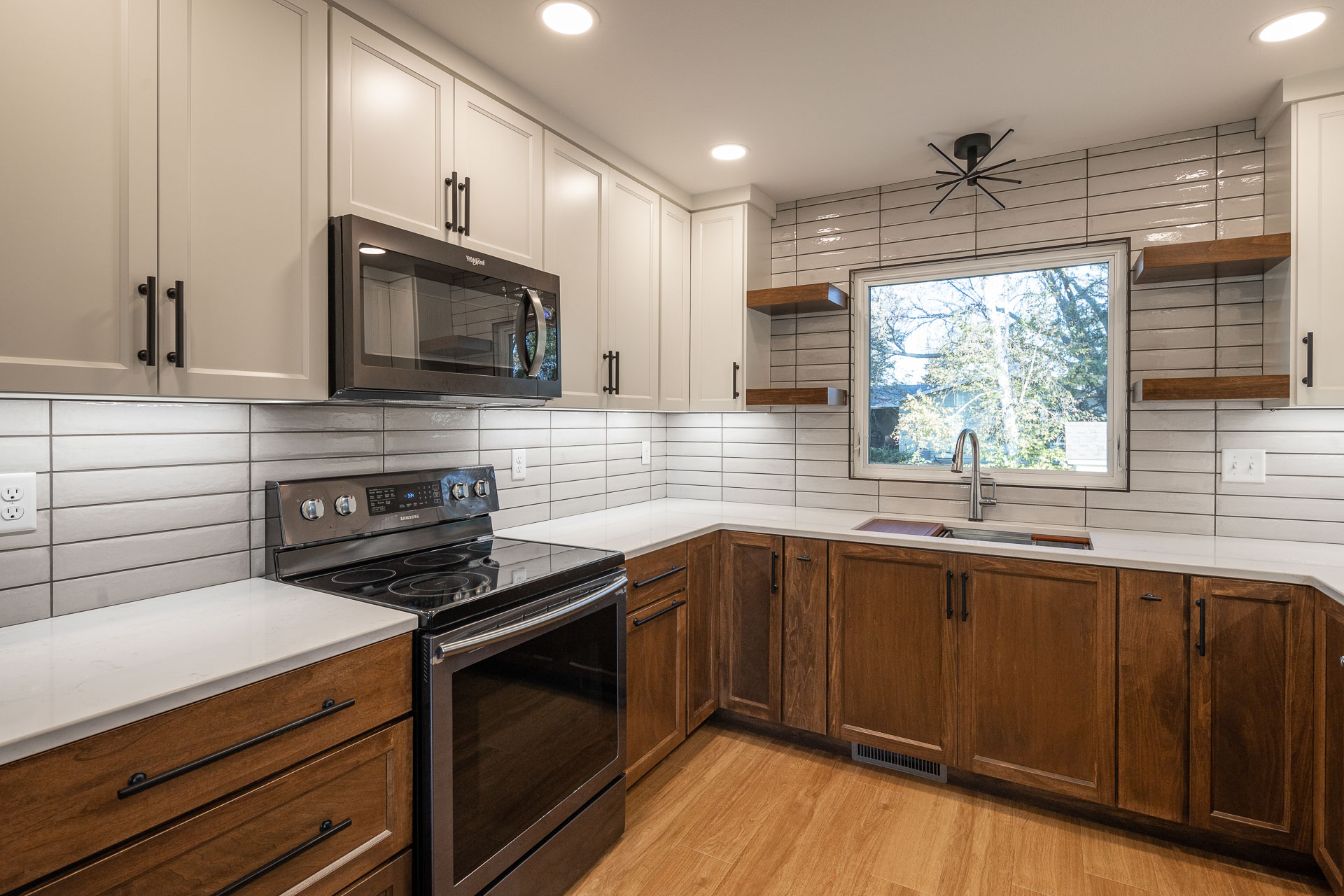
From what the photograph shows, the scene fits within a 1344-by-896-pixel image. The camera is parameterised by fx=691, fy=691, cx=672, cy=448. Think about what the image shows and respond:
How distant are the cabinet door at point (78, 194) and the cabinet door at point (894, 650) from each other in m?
2.11

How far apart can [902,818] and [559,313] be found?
1963 millimetres

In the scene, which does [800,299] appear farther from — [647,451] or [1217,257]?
[1217,257]

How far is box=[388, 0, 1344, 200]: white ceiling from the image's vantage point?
1787 millimetres

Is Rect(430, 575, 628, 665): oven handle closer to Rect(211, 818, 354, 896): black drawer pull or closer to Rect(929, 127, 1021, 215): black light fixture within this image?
Rect(211, 818, 354, 896): black drawer pull

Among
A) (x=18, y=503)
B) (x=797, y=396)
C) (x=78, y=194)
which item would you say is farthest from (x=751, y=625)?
(x=78, y=194)

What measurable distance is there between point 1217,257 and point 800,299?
1378 mm

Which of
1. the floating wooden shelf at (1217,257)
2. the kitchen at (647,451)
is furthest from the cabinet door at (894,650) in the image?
the floating wooden shelf at (1217,257)

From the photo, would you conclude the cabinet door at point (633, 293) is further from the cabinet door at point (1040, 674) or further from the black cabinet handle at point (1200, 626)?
the black cabinet handle at point (1200, 626)

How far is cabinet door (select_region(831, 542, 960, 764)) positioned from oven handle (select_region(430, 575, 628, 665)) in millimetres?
922

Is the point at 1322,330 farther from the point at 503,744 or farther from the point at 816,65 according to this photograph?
the point at 503,744

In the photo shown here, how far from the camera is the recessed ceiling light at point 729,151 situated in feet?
8.57

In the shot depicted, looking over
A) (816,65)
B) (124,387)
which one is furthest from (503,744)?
(816,65)

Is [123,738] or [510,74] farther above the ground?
[510,74]

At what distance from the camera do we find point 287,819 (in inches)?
47.0
